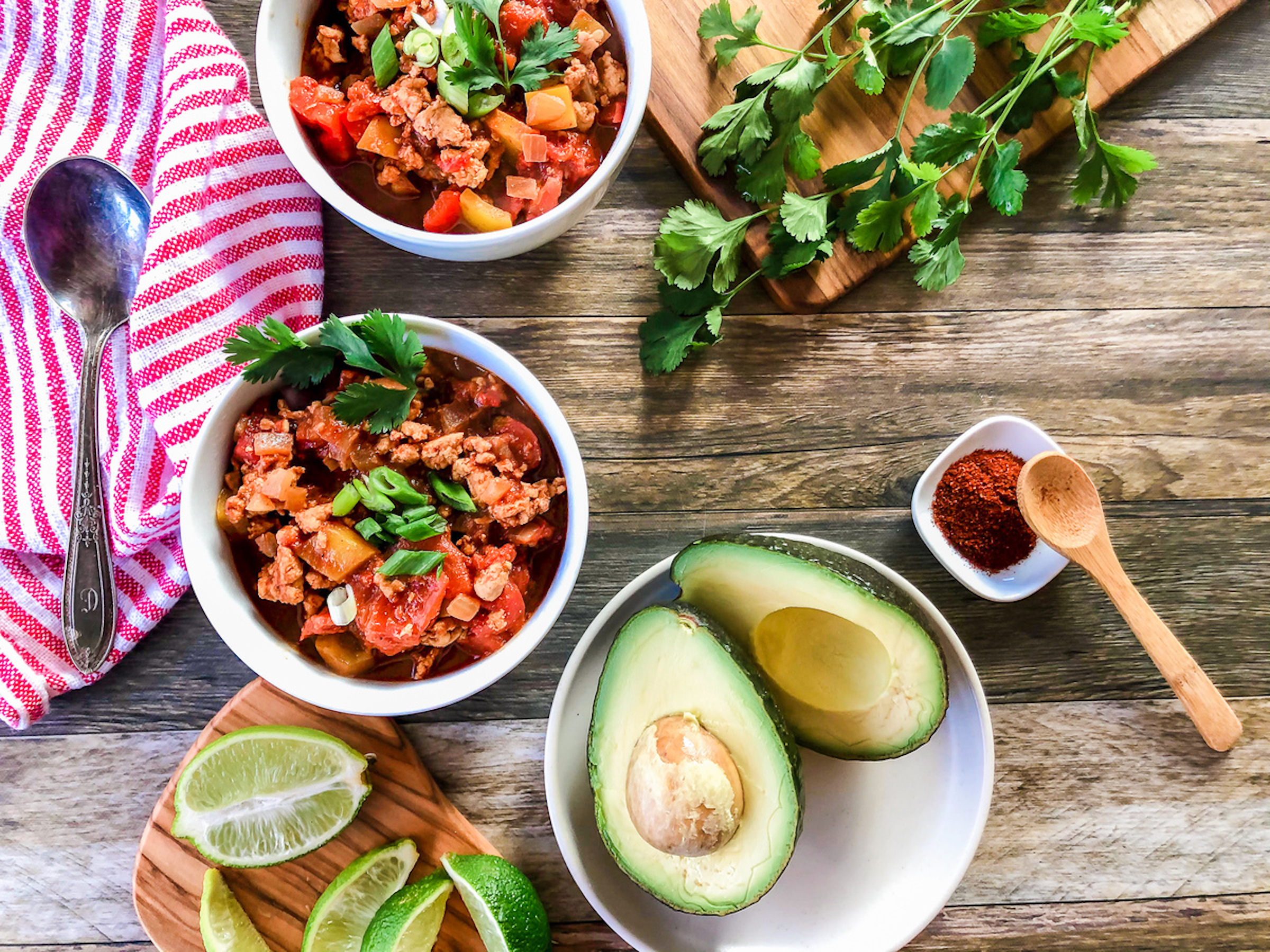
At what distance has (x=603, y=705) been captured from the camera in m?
1.47

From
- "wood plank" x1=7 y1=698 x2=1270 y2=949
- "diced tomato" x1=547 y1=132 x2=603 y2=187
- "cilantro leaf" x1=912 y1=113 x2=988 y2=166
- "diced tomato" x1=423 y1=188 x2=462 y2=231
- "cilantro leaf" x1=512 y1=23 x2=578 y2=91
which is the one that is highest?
"cilantro leaf" x1=512 y1=23 x2=578 y2=91

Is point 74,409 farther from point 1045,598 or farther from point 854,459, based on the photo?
point 1045,598

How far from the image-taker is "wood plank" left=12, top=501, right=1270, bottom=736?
5.90 feet

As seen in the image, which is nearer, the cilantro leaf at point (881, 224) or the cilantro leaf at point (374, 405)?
the cilantro leaf at point (374, 405)

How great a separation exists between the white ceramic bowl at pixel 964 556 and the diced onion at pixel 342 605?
3.59ft

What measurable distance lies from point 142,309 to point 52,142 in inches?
16.5

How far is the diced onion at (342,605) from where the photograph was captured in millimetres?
1399

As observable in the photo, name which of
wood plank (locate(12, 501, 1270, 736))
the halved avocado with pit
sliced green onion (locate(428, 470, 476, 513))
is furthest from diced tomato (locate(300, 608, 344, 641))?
the halved avocado with pit

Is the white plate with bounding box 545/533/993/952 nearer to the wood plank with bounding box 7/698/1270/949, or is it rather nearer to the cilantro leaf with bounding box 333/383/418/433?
the wood plank with bounding box 7/698/1270/949

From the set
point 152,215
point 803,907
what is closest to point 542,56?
point 152,215

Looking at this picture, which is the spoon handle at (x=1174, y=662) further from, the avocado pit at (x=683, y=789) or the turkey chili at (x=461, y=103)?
the turkey chili at (x=461, y=103)

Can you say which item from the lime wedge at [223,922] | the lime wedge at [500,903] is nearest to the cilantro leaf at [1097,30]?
the lime wedge at [500,903]

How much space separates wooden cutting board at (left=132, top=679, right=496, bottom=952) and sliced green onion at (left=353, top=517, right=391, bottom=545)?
534 millimetres

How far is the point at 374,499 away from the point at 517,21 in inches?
32.1
